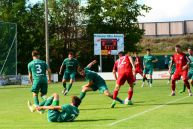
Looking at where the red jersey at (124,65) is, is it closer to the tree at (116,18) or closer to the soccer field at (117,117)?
the soccer field at (117,117)

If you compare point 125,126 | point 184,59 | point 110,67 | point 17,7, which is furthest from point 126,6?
point 125,126

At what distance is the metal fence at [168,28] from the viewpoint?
75375 millimetres

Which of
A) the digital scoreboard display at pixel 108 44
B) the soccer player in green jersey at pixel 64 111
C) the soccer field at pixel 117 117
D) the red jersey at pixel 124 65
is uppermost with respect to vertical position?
the digital scoreboard display at pixel 108 44

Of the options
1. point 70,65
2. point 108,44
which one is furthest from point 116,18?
point 70,65

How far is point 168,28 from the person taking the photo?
76.8m

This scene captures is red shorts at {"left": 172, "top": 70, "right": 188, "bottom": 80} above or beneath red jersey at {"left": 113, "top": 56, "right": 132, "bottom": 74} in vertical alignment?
beneath

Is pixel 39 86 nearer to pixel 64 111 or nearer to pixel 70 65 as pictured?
pixel 64 111

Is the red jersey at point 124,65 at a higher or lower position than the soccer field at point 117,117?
higher

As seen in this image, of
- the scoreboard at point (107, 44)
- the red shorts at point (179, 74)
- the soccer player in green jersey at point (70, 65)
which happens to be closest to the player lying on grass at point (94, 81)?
the red shorts at point (179, 74)

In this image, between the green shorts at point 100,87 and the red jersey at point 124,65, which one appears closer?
the green shorts at point 100,87

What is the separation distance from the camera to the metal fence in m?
75.4

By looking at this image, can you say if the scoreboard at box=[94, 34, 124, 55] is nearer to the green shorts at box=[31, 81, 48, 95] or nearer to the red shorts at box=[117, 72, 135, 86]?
the red shorts at box=[117, 72, 135, 86]

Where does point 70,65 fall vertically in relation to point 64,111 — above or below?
above

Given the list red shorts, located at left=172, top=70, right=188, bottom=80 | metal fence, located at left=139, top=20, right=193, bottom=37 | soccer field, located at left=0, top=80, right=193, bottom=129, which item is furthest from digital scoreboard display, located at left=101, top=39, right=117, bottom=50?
soccer field, located at left=0, top=80, right=193, bottom=129
